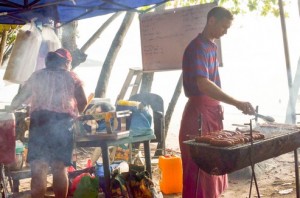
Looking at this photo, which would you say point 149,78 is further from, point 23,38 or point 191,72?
point 191,72

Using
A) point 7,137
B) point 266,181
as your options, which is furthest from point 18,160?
point 266,181

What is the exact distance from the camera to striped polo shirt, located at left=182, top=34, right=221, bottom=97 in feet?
12.7

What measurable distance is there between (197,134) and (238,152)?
99 cm

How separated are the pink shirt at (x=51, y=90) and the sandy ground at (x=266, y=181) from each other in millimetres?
1643

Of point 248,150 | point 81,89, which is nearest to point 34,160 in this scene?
point 81,89

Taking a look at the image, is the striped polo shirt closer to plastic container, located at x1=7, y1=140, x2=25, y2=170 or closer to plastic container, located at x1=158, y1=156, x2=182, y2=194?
plastic container, located at x1=158, y1=156, x2=182, y2=194

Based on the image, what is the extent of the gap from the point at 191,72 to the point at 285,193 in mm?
3337

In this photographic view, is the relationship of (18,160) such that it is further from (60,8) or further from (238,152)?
(238,152)

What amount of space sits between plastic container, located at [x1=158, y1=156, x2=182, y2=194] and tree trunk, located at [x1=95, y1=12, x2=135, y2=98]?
416 centimetres

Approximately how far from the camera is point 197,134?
4.07m

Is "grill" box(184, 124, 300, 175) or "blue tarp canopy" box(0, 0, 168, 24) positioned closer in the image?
"grill" box(184, 124, 300, 175)

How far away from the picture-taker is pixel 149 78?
9312 mm

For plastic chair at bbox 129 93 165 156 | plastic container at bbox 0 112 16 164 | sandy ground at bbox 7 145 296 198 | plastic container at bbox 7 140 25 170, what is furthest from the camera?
plastic chair at bbox 129 93 165 156

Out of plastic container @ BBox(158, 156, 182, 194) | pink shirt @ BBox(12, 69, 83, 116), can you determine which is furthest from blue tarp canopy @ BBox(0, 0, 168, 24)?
plastic container @ BBox(158, 156, 182, 194)
